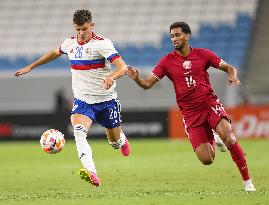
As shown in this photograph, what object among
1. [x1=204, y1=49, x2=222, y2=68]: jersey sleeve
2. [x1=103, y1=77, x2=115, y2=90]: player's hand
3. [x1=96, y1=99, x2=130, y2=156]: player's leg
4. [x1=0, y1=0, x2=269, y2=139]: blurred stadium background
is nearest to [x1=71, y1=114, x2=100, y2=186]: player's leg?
[x1=96, y1=99, x2=130, y2=156]: player's leg

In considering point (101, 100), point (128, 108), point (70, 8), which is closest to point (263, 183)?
point (101, 100)

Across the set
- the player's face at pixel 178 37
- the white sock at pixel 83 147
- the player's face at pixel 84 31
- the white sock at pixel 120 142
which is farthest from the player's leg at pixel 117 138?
the player's face at pixel 178 37

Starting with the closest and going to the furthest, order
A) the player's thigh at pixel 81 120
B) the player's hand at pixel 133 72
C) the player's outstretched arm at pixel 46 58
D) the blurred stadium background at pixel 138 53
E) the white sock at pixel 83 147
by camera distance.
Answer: the player's hand at pixel 133 72
the white sock at pixel 83 147
the player's thigh at pixel 81 120
the player's outstretched arm at pixel 46 58
the blurred stadium background at pixel 138 53

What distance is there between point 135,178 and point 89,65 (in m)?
2.60

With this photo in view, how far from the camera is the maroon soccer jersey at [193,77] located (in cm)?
998

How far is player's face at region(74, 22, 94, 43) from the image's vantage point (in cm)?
991

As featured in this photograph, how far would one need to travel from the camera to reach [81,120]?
10.1 metres

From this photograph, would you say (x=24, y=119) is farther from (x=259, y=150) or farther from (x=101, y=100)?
(x=101, y=100)

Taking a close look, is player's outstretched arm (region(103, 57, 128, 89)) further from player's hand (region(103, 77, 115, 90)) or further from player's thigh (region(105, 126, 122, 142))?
player's thigh (region(105, 126, 122, 142))

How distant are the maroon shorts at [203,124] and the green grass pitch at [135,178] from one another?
0.68 metres

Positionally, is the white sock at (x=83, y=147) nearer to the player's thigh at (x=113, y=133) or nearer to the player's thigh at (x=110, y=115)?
the player's thigh at (x=110, y=115)

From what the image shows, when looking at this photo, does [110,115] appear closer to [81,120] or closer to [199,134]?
[81,120]

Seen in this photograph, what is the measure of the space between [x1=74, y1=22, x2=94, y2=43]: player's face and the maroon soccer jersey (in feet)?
3.86

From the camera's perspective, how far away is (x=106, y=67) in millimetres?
10547
